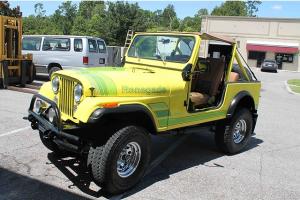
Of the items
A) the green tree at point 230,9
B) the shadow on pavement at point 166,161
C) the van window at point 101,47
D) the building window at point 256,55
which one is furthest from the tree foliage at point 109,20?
the shadow on pavement at point 166,161

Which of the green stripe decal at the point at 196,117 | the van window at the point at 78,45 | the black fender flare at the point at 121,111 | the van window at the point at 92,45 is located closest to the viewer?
the black fender flare at the point at 121,111

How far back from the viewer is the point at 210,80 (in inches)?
273

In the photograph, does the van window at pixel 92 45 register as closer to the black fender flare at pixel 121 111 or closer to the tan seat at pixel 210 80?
the tan seat at pixel 210 80

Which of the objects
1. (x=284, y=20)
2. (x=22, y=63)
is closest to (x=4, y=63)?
(x=22, y=63)

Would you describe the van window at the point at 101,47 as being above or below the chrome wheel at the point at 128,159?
above

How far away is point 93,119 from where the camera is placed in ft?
14.5

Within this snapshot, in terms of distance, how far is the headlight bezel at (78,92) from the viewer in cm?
470

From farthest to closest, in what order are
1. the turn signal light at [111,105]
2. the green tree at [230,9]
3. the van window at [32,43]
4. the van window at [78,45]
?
the green tree at [230,9] < the van window at [32,43] < the van window at [78,45] < the turn signal light at [111,105]

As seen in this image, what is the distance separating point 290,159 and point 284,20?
5214cm

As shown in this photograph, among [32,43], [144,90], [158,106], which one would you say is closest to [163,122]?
[158,106]

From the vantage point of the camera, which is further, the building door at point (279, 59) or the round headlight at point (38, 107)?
the building door at point (279, 59)

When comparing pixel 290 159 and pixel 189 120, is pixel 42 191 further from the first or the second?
pixel 290 159

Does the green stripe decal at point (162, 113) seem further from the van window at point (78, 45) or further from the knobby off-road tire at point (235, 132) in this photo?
the van window at point (78, 45)

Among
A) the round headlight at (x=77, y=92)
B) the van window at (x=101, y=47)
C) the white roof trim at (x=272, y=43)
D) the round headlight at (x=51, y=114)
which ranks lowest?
the round headlight at (x=51, y=114)
